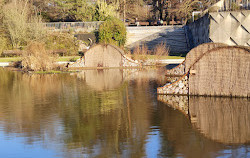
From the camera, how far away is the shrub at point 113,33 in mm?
44031

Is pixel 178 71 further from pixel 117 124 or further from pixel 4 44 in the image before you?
pixel 4 44

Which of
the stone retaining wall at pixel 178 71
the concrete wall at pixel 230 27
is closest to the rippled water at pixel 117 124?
the stone retaining wall at pixel 178 71

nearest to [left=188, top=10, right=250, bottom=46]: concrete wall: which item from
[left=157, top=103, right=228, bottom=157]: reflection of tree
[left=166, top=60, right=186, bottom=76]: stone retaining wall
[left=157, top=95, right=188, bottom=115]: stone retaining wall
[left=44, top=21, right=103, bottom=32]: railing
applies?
[left=166, top=60, right=186, bottom=76]: stone retaining wall

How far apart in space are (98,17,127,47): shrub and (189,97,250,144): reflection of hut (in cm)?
2954

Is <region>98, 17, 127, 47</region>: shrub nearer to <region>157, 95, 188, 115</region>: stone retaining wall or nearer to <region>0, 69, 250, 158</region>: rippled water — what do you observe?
<region>0, 69, 250, 158</region>: rippled water

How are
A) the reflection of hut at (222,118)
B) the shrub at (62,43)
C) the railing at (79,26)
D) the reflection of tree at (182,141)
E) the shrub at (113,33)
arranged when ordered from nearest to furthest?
the reflection of tree at (182,141) → the reflection of hut at (222,118) → the shrub at (62,43) → the shrub at (113,33) → the railing at (79,26)

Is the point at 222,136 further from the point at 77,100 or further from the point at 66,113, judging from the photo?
the point at 77,100

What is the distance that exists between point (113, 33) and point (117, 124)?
1328 inches

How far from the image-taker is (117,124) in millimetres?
11375

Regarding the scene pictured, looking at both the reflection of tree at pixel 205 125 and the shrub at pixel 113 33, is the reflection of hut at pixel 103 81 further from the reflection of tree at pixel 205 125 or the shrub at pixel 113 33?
the shrub at pixel 113 33

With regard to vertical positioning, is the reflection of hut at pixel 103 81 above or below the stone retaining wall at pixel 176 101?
above

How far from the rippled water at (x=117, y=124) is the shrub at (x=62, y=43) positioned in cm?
2375

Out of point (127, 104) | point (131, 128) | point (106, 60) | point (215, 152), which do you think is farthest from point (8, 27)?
point (215, 152)

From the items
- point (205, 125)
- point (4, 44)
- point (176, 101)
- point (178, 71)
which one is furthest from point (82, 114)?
point (4, 44)
